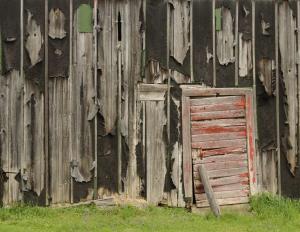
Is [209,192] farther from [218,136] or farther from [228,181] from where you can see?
[218,136]

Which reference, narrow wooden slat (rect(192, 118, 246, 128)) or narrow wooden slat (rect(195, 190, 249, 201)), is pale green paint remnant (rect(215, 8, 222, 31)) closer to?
narrow wooden slat (rect(192, 118, 246, 128))

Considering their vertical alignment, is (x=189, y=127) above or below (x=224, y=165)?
above

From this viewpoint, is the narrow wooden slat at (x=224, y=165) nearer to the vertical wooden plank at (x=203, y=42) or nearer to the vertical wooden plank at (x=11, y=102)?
the vertical wooden plank at (x=203, y=42)

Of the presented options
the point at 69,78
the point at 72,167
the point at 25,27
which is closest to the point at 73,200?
the point at 72,167

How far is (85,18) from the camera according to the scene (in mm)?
8602

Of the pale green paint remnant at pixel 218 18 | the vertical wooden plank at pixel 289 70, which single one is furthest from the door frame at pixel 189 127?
the pale green paint remnant at pixel 218 18

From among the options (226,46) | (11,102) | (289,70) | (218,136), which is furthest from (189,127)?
(11,102)

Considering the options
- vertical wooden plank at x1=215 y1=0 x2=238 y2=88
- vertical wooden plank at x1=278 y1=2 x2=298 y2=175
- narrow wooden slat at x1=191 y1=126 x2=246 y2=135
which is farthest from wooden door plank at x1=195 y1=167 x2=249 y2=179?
vertical wooden plank at x1=215 y1=0 x2=238 y2=88

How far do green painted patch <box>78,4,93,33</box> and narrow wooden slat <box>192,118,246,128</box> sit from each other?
224cm

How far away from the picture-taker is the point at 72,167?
8.55 meters

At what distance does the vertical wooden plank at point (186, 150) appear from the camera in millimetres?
8625

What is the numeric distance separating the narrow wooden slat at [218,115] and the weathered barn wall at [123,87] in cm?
28

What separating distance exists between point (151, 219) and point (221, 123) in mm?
1926

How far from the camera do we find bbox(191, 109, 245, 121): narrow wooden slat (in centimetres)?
870
